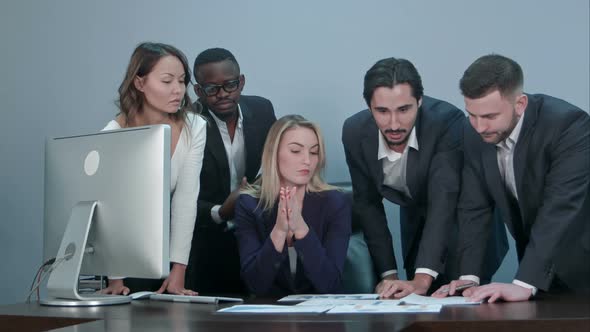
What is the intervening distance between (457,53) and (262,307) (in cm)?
188

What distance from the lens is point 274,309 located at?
220cm

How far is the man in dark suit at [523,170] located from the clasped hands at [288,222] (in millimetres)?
598

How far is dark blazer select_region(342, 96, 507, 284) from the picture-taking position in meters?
3.12

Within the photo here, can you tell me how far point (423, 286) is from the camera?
295 centimetres

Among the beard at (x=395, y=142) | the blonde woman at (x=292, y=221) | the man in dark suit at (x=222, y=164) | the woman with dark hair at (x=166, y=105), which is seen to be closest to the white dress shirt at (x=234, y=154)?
the man in dark suit at (x=222, y=164)

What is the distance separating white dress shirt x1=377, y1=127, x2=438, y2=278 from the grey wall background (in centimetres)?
22

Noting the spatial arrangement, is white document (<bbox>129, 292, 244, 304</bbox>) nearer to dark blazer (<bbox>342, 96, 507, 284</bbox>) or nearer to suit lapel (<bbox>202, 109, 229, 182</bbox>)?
Answer: dark blazer (<bbox>342, 96, 507, 284</bbox>)

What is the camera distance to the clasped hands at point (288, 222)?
287 centimetres

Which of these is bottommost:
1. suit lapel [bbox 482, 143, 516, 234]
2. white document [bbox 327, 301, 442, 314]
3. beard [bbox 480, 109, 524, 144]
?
white document [bbox 327, 301, 442, 314]

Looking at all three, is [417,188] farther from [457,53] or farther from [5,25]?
[5,25]

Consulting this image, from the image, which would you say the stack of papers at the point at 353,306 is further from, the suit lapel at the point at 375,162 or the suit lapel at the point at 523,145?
the suit lapel at the point at 375,162

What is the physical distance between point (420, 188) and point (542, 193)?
549 millimetres

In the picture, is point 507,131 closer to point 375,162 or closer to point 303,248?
point 375,162

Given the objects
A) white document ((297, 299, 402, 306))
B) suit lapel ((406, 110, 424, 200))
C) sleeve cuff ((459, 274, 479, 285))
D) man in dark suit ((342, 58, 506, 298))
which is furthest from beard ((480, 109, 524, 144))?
white document ((297, 299, 402, 306))
